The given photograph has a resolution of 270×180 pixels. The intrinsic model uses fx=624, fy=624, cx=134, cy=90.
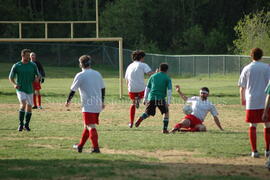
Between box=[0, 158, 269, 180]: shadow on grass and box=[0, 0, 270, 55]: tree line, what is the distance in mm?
43454

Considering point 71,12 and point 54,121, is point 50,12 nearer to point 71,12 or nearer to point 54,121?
point 71,12

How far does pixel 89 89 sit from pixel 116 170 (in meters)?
2.22

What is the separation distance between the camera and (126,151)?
11.4 metres

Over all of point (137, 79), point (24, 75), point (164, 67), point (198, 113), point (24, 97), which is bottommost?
point (198, 113)

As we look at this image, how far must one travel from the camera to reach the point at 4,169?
9.58m

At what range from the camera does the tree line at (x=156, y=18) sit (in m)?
57.3

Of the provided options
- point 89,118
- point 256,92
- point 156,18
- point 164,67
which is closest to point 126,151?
point 89,118

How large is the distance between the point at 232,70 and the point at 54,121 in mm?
26761

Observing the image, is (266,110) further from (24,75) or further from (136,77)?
(24,75)

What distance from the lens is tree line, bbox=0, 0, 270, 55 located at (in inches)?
2258

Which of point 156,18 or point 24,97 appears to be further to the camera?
point 156,18

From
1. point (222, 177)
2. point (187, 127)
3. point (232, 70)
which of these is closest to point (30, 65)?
point (187, 127)

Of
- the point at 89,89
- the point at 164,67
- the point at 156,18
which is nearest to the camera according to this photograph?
the point at 89,89

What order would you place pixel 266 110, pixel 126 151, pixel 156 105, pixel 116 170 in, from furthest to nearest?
1. pixel 156 105
2. pixel 126 151
3. pixel 266 110
4. pixel 116 170
